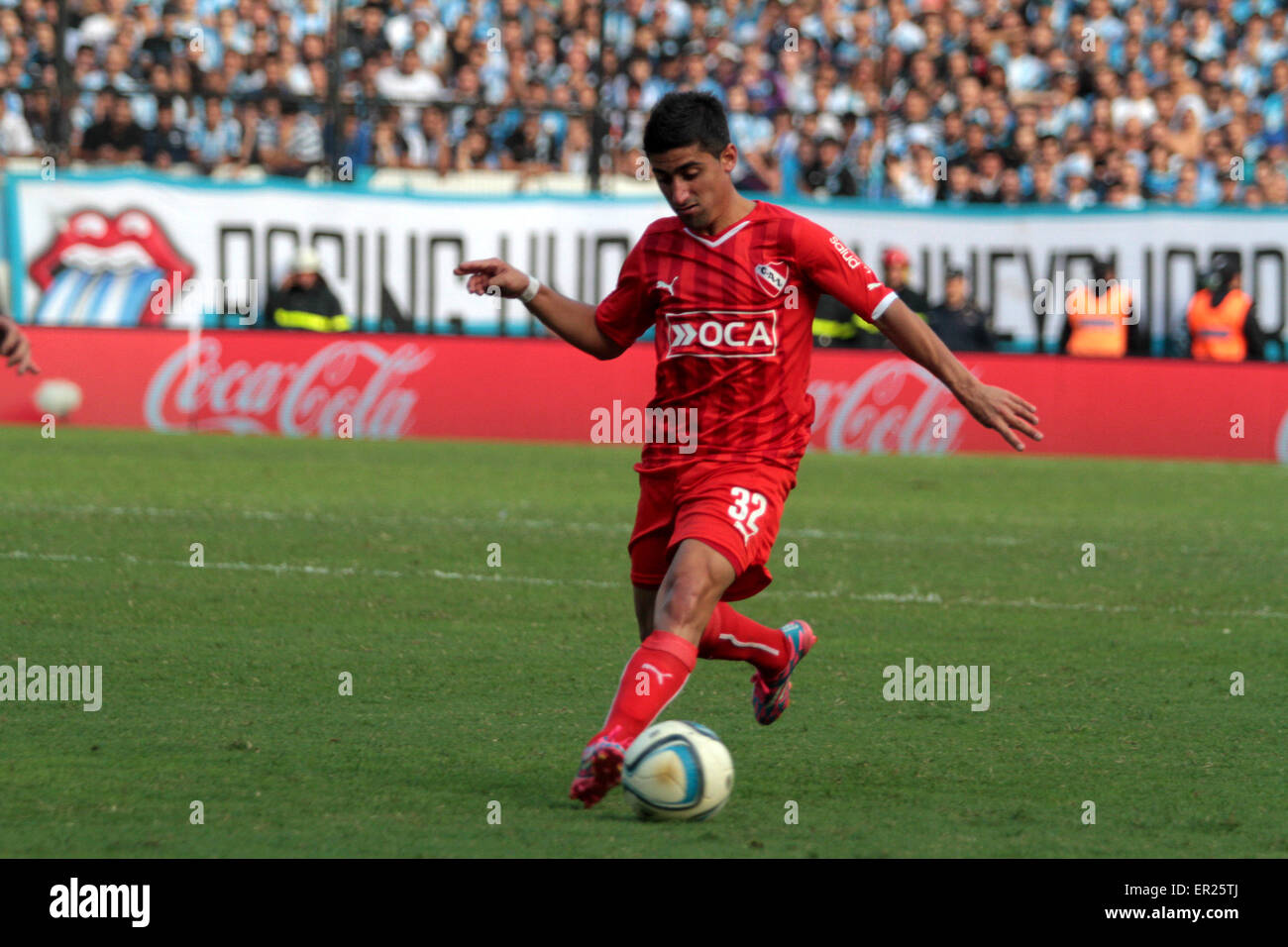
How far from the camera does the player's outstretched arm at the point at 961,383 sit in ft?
16.6

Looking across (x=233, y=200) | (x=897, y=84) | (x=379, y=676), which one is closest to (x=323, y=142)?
(x=233, y=200)

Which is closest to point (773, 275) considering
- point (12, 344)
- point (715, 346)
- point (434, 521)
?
point (715, 346)

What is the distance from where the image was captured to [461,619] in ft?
27.0

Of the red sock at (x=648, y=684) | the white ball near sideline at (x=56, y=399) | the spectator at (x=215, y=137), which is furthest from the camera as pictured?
the spectator at (x=215, y=137)

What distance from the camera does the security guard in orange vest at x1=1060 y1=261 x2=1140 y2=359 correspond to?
59.5ft

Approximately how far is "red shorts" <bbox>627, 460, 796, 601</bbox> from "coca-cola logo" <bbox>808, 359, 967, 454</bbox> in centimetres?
1192

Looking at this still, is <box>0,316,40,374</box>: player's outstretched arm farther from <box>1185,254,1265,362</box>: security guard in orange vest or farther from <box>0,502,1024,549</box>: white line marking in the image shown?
<box>1185,254,1265,362</box>: security guard in orange vest

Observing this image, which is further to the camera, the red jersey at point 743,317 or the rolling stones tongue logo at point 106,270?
the rolling stones tongue logo at point 106,270

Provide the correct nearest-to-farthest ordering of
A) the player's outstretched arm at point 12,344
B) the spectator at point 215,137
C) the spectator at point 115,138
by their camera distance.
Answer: the player's outstretched arm at point 12,344 < the spectator at point 115,138 < the spectator at point 215,137

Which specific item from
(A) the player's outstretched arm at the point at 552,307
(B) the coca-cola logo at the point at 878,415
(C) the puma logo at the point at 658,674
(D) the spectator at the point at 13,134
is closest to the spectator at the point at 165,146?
(D) the spectator at the point at 13,134

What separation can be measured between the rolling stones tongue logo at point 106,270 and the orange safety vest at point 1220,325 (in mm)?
9856

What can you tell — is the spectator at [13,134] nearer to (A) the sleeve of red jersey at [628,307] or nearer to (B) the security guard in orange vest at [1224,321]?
(B) the security guard in orange vest at [1224,321]

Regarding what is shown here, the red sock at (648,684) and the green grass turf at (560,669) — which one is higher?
the red sock at (648,684)

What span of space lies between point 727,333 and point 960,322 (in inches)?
518
